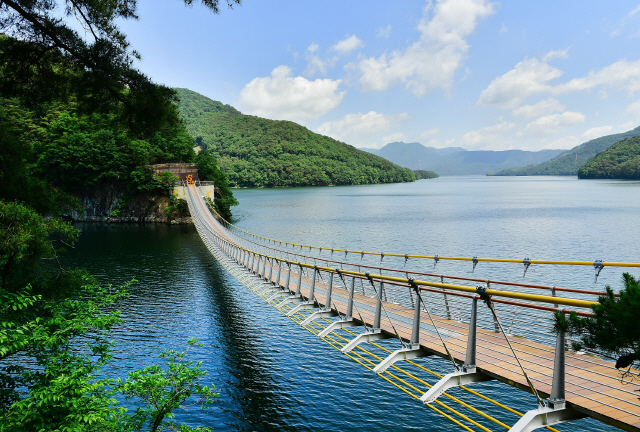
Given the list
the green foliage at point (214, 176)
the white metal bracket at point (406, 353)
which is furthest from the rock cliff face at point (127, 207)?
the white metal bracket at point (406, 353)

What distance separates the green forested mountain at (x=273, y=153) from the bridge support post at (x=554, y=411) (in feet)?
378

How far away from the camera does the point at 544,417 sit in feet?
11.5

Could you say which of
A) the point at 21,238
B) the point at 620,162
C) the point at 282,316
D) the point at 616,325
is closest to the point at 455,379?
the point at 616,325

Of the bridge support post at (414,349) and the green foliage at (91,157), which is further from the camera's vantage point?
the green foliage at (91,157)

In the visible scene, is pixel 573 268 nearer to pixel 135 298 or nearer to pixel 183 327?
pixel 183 327

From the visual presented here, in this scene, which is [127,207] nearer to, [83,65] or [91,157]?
[91,157]

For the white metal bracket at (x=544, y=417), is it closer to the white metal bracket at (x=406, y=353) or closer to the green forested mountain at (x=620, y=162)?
the white metal bracket at (x=406, y=353)

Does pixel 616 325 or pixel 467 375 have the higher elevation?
pixel 616 325

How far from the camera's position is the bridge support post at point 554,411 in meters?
3.39

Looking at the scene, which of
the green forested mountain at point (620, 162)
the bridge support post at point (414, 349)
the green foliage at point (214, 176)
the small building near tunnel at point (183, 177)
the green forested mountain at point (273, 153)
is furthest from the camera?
the green forested mountain at point (273, 153)

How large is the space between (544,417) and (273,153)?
130 m

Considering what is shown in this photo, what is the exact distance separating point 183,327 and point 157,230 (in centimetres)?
2922

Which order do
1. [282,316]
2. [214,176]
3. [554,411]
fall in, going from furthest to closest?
A: 1. [214,176]
2. [282,316]
3. [554,411]

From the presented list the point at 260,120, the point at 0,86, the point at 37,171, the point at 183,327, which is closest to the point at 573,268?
the point at 183,327
